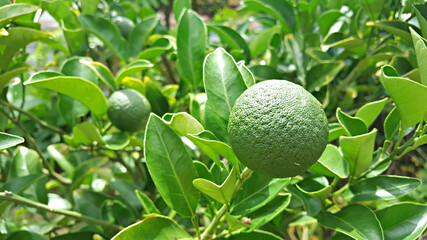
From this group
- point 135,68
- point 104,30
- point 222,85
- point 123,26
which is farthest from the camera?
point 123,26

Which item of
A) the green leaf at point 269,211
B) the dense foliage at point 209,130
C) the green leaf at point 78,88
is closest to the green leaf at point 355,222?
the dense foliage at point 209,130

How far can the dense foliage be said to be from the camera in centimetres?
59

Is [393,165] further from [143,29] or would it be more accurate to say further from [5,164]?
[5,164]

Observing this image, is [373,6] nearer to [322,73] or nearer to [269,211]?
[322,73]

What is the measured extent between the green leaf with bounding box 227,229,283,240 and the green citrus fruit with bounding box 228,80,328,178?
0.62ft

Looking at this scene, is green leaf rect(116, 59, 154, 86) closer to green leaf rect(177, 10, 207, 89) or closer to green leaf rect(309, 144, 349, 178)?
green leaf rect(177, 10, 207, 89)

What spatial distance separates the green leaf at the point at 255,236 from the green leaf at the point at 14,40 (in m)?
0.61

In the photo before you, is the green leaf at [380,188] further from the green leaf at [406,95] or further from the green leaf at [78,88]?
the green leaf at [78,88]

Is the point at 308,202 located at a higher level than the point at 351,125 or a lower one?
lower

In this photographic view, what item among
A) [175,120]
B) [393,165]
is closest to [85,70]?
[175,120]

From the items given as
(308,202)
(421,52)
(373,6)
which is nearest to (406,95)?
(421,52)

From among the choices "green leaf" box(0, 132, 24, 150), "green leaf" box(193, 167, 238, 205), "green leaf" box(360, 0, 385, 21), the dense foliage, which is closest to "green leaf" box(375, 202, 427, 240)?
the dense foliage

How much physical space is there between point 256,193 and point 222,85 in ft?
0.71

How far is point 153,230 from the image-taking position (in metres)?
0.58
